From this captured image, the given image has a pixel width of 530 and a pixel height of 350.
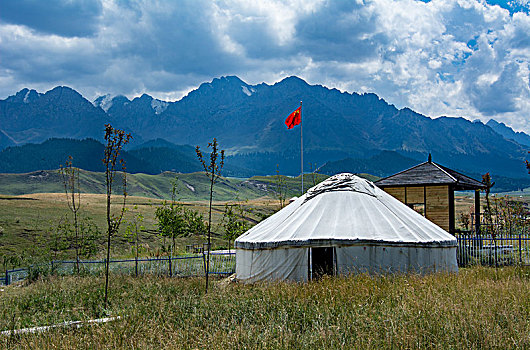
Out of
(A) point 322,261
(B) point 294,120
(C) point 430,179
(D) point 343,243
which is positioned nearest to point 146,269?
(A) point 322,261

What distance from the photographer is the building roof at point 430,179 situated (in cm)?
1872

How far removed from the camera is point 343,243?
36.0 feet

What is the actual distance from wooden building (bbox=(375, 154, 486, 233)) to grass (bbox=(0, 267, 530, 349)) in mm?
10612

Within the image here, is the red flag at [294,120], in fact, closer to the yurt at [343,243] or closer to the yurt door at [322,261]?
the yurt at [343,243]

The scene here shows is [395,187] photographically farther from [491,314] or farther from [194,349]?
[194,349]

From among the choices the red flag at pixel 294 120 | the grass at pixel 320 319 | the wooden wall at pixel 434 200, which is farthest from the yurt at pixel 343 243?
the red flag at pixel 294 120

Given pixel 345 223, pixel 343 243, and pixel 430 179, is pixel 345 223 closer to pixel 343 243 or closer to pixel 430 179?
pixel 343 243

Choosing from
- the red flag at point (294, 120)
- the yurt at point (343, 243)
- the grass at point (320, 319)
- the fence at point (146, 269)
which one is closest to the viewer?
the grass at point (320, 319)

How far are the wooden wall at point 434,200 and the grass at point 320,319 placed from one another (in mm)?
10676

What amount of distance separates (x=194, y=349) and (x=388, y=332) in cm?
204

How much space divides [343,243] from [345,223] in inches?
34.2

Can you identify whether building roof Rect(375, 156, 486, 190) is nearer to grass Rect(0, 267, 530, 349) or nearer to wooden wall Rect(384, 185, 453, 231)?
wooden wall Rect(384, 185, 453, 231)

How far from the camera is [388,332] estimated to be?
5.16 meters

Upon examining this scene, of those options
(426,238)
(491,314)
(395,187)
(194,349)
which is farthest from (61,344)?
(395,187)
